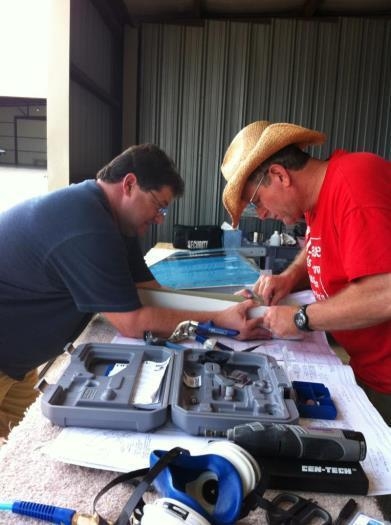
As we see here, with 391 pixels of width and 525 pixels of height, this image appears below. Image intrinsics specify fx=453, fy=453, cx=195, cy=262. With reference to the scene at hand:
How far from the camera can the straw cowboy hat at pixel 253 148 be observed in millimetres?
1337

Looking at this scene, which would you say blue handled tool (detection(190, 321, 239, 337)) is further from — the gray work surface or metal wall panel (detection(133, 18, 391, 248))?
metal wall panel (detection(133, 18, 391, 248))

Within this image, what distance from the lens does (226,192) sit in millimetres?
1464

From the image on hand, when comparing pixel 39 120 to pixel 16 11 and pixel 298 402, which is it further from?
pixel 298 402

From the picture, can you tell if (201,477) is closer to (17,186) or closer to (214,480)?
(214,480)

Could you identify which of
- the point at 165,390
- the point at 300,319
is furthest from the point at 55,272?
the point at 300,319

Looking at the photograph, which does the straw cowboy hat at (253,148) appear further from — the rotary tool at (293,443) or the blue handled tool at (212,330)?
the rotary tool at (293,443)

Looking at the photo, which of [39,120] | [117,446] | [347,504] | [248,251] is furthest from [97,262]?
[39,120]

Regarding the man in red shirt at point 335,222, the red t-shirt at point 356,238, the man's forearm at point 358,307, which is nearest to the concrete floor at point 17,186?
the man in red shirt at point 335,222

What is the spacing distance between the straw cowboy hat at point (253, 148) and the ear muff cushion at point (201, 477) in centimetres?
90

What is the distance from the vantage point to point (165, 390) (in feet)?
3.18

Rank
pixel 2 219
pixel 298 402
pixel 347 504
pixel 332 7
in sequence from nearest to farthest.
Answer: pixel 347 504 → pixel 298 402 → pixel 2 219 → pixel 332 7

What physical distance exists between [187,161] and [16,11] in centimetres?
221

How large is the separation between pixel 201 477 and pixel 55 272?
968 millimetres

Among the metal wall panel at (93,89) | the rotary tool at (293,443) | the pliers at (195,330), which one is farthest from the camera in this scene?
the metal wall panel at (93,89)
